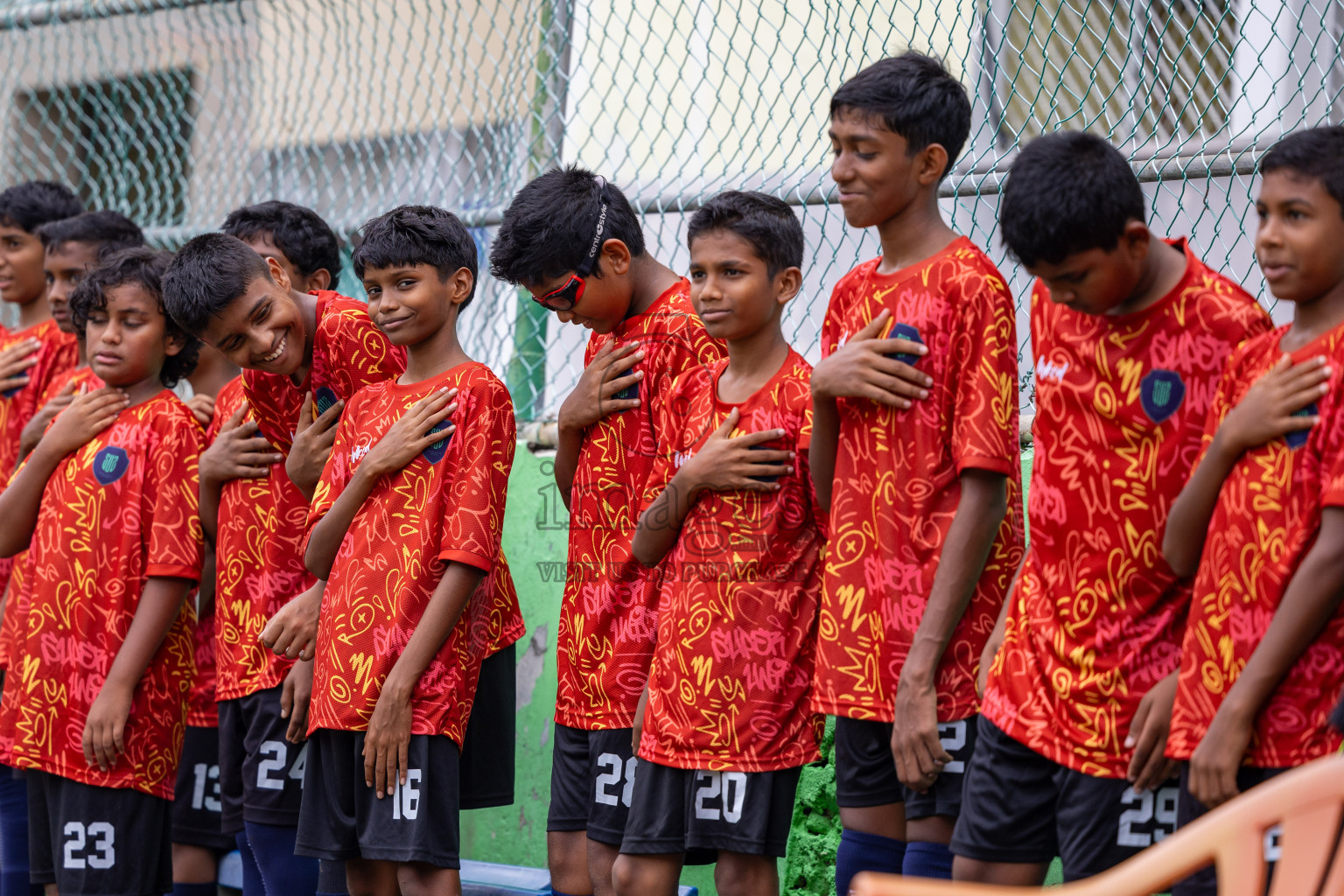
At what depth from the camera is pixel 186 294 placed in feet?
9.93

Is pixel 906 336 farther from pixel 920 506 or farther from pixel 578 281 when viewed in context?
pixel 578 281

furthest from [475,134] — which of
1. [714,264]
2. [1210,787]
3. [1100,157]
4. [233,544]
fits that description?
[1210,787]

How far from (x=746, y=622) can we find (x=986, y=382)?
2.00 feet

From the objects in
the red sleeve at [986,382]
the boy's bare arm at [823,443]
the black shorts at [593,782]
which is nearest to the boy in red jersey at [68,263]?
the black shorts at [593,782]

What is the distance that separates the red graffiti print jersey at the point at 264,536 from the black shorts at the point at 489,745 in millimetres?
466

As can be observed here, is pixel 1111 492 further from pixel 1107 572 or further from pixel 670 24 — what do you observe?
pixel 670 24

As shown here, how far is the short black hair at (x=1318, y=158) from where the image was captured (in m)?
1.90

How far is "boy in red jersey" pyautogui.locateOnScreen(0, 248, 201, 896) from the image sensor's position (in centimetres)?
326

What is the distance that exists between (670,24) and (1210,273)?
2612 millimetres

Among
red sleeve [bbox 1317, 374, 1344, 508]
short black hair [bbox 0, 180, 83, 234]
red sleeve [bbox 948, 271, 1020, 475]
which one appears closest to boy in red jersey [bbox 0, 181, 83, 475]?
short black hair [bbox 0, 180, 83, 234]

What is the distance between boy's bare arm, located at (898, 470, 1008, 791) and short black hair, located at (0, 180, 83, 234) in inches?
132

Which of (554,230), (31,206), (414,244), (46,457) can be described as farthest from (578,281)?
(31,206)

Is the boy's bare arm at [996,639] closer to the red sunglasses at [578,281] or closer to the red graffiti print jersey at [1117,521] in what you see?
the red graffiti print jersey at [1117,521]

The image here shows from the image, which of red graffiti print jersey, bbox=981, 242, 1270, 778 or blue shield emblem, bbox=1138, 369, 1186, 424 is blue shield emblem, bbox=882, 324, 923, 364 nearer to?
red graffiti print jersey, bbox=981, 242, 1270, 778
